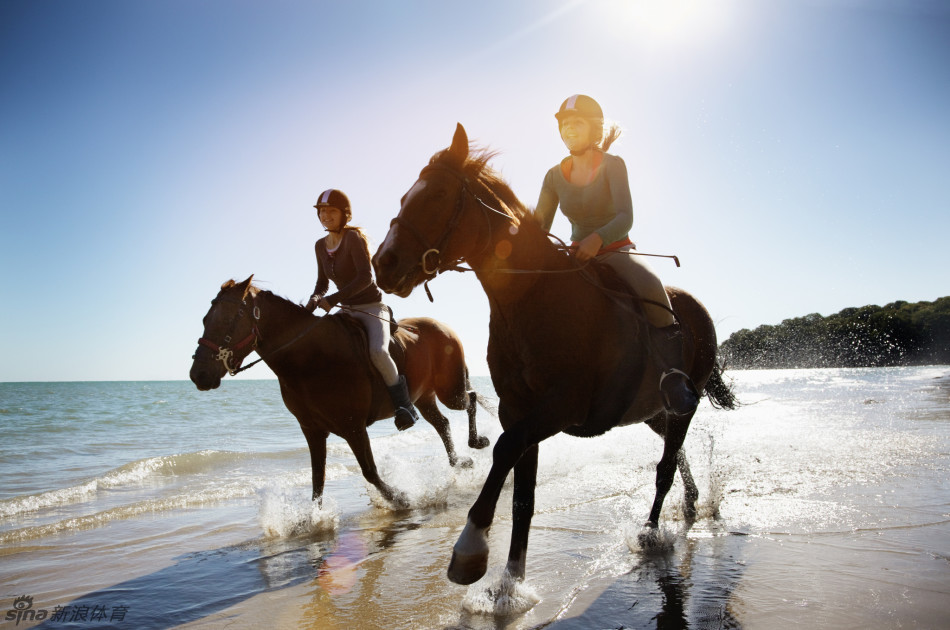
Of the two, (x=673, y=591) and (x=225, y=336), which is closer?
(x=673, y=591)

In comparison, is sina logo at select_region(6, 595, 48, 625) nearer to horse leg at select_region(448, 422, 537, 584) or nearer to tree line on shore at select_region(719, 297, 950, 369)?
horse leg at select_region(448, 422, 537, 584)

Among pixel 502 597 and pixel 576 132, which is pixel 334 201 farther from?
pixel 502 597

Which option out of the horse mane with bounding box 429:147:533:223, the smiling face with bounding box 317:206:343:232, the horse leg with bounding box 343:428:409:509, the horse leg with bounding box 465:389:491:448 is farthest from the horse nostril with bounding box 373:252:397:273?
the horse leg with bounding box 465:389:491:448

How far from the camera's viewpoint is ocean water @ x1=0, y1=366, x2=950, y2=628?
11.5ft

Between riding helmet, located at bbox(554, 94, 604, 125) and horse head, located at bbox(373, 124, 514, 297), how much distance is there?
830mm

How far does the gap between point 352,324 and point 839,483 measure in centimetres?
604

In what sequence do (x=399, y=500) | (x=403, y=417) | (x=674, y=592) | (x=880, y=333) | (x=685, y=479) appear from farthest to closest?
(x=880, y=333) < (x=399, y=500) < (x=403, y=417) < (x=685, y=479) < (x=674, y=592)

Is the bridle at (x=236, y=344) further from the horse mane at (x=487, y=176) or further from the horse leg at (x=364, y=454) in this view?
the horse mane at (x=487, y=176)

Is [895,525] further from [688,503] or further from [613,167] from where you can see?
[613,167]

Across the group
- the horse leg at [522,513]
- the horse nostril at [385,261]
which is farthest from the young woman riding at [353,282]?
the horse nostril at [385,261]

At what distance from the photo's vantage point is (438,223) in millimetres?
3203

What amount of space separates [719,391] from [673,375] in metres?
2.41

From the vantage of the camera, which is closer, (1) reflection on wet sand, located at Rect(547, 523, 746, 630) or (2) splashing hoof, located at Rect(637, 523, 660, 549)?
(1) reflection on wet sand, located at Rect(547, 523, 746, 630)

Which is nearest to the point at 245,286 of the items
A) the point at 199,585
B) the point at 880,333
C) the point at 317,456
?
the point at 317,456
